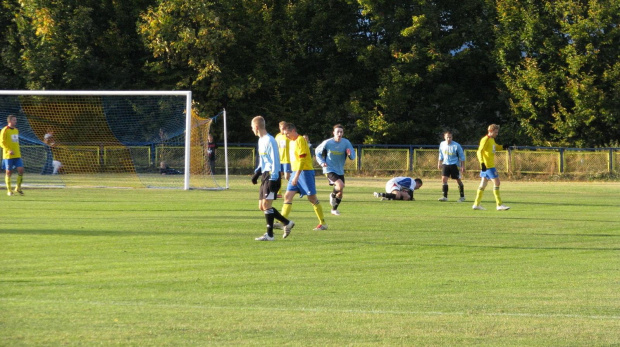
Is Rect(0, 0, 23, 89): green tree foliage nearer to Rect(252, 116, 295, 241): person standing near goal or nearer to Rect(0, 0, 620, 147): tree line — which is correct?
Rect(0, 0, 620, 147): tree line

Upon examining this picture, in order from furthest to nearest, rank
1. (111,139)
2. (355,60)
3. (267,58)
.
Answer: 1. (355,60)
2. (267,58)
3. (111,139)

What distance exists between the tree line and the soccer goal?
1.69 meters

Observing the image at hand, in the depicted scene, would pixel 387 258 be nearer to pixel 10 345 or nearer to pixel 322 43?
pixel 10 345

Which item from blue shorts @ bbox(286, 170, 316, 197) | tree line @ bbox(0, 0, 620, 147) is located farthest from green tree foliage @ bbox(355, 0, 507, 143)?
blue shorts @ bbox(286, 170, 316, 197)

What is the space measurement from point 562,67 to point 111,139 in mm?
21548

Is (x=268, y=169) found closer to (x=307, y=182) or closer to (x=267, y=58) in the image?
(x=307, y=182)

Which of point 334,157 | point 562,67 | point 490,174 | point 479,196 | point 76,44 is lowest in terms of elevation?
point 479,196

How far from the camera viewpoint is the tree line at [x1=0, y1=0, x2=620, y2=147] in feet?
139

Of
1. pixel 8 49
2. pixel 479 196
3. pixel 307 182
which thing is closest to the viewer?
pixel 307 182

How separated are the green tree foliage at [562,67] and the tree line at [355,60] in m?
0.07

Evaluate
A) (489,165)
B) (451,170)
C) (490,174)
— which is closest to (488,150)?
(489,165)

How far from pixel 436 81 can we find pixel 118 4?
55.1ft

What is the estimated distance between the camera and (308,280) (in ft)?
31.7

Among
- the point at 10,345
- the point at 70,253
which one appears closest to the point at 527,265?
the point at 70,253
